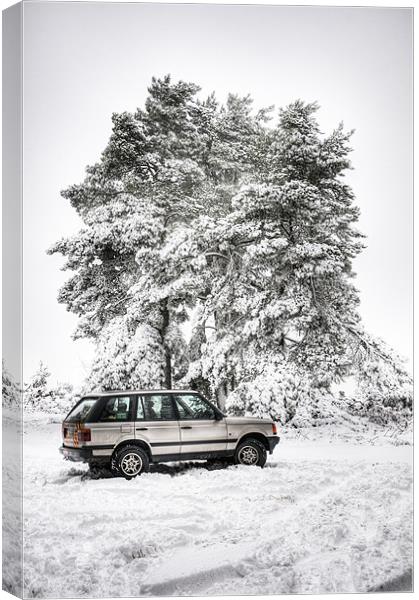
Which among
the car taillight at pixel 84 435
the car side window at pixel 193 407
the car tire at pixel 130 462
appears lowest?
the car tire at pixel 130 462

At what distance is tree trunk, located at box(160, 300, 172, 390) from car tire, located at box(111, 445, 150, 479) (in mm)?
811

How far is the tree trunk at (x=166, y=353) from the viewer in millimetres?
8961

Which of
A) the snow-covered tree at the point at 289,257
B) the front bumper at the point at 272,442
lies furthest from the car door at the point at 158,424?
the front bumper at the point at 272,442

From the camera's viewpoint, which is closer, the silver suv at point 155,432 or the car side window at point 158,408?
the silver suv at point 155,432

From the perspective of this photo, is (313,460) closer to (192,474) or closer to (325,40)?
(192,474)

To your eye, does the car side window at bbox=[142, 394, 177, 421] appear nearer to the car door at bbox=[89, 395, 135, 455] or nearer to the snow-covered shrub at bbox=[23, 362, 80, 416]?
the car door at bbox=[89, 395, 135, 455]

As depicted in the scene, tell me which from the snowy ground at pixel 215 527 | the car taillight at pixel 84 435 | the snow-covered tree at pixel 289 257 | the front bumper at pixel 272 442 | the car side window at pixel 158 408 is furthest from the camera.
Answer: the snow-covered tree at pixel 289 257

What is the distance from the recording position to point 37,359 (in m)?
8.42

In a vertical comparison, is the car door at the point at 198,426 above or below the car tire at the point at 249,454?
above

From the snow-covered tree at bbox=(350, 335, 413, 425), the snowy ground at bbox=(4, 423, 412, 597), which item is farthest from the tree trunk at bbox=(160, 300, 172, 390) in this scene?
the snow-covered tree at bbox=(350, 335, 413, 425)

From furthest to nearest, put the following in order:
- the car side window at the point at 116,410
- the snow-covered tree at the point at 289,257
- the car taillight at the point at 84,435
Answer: the snow-covered tree at the point at 289,257
the car side window at the point at 116,410
the car taillight at the point at 84,435

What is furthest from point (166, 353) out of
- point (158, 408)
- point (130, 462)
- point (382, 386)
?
point (382, 386)

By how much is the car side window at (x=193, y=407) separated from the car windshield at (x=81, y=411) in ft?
3.11

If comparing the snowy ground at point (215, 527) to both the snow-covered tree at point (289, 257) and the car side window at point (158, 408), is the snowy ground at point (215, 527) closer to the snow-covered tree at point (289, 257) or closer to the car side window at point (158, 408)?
the car side window at point (158, 408)
